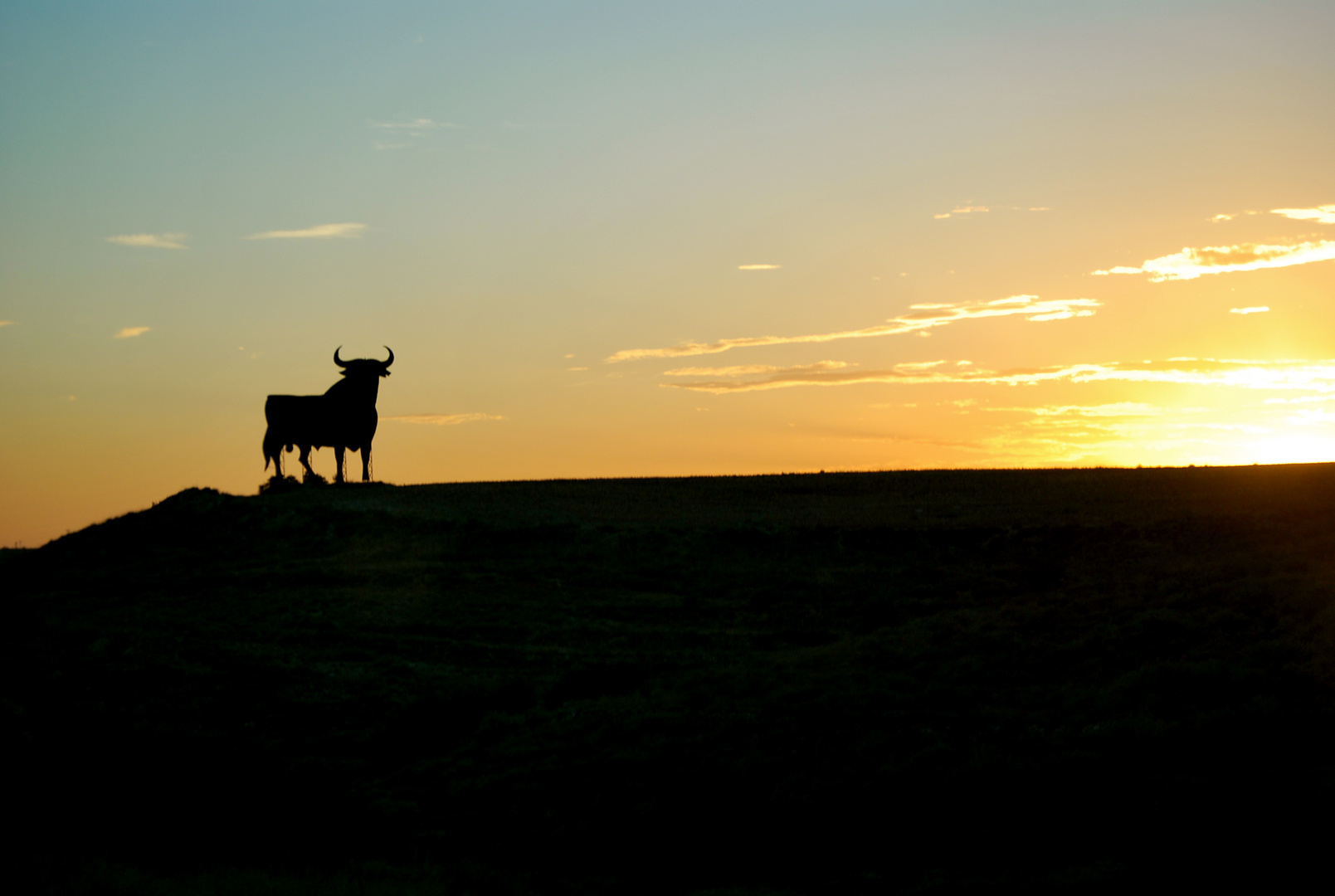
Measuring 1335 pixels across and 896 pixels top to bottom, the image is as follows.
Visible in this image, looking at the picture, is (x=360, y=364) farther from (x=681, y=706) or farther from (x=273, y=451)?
(x=681, y=706)

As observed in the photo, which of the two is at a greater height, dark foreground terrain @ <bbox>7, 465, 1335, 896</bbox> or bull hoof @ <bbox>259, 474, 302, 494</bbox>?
bull hoof @ <bbox>259, 474, 302, 494</bbox>

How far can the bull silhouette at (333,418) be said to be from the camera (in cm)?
3391

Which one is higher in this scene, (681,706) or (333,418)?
(333,418)

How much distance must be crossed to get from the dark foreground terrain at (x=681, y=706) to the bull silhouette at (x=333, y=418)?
6.53 m

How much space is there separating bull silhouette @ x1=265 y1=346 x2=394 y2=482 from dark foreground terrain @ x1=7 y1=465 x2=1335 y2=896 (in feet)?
21.4

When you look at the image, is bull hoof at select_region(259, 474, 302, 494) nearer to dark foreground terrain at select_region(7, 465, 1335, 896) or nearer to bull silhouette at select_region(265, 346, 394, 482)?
bull silhouette at select_region(265, 346, 394, 482)

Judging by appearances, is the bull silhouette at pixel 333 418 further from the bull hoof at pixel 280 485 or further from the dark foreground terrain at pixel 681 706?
the dark foreground terrain at pixel 681 706

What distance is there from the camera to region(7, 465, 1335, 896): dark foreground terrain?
10297 millimetres

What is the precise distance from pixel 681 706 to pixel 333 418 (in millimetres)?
22196

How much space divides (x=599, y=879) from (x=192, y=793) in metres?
5.00

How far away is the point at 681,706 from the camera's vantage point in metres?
15.1

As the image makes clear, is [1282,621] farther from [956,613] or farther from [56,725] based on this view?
[56,725]

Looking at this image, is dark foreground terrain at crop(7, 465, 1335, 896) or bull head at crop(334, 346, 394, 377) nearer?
dark foreground terrain at crop(7, 465, 1335, 896)

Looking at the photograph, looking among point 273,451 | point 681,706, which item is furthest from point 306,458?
point 681,706
